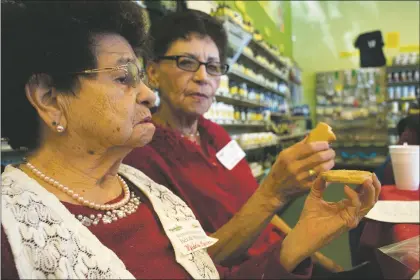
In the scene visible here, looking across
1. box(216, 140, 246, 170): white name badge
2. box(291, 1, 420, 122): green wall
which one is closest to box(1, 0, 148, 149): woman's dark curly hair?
box(216, 140, 246, 170): white name badge

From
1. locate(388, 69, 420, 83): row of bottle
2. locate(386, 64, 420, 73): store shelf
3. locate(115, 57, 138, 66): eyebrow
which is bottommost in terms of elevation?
locate(115, 57, 138, 66): eyebrow

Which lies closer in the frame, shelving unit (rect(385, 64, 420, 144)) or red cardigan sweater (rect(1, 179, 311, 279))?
red cardigan sweater (rect(1, 179, 311, 279))

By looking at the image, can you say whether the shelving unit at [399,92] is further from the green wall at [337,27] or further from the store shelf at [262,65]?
the store shelf at [262,65]

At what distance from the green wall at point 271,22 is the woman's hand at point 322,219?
4.15 meters

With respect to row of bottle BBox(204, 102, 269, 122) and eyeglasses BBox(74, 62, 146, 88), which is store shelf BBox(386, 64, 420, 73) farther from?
eyeglasses BBox(74, 62, 146, 88)

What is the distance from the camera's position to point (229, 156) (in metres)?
1.74

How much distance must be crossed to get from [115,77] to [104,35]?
0.12 metres

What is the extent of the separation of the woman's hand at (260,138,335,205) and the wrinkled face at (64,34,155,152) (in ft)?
1.46

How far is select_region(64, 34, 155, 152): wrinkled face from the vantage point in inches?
33.1

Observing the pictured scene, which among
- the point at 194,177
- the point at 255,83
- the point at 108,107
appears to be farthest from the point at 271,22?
the point at 108,107

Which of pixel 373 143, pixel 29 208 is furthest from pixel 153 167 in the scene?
pixel 373 143

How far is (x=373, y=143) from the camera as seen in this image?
7.74 meters

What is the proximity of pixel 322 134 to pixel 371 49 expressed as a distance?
7792 mm

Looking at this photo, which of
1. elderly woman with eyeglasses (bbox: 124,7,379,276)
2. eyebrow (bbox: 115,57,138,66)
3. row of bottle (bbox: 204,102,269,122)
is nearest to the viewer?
eyebrow (bbox: 115,57,138,66)
